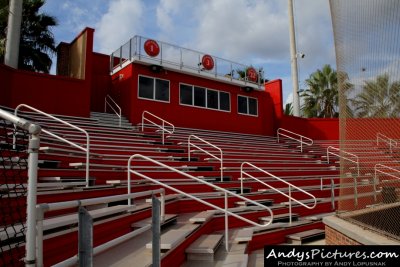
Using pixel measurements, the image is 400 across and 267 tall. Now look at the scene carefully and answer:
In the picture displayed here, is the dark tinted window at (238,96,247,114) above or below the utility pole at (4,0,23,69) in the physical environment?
below

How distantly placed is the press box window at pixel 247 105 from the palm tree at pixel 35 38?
9638 millimetres

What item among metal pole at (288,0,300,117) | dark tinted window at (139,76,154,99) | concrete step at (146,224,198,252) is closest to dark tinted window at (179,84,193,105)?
dark tinted window at (139,76,154,99)

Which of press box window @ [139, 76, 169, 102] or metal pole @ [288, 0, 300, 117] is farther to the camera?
metal pole @ [288, 0, 300, 117]

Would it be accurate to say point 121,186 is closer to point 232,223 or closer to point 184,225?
point 184,225

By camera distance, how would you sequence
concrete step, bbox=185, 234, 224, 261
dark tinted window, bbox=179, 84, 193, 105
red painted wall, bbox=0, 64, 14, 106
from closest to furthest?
1. concrete step, bbox=185, 234, 224, 261
2. red painted wall, bbox=0, 64, 14, 106
3. dark tinted window, bbox=179, 84, 193, 105

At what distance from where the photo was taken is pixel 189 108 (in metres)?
16.1

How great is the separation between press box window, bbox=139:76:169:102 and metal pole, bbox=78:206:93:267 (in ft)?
41.7

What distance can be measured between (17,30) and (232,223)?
9.70 m

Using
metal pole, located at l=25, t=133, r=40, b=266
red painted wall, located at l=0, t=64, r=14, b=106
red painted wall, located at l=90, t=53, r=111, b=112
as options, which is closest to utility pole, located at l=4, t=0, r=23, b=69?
red painted wall, located at l=0, t=64, r=14, b=106

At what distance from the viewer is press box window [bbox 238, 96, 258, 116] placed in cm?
1839

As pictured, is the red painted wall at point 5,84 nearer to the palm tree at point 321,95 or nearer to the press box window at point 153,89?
the press box window at point 153,89

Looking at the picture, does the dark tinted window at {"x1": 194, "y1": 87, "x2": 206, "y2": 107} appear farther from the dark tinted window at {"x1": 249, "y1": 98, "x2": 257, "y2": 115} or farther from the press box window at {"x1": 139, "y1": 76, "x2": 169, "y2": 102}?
the dark tinted window at {"x1": 249, "y1": 98, "x2": 257, "y2": 115}

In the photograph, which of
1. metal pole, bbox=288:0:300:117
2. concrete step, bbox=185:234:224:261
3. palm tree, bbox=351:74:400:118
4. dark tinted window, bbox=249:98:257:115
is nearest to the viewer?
palm tree, bbox=351:74:400:118

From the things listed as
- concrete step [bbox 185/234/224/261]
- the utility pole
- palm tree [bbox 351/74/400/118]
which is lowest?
concrete step [bbox 185/234/224/261]
